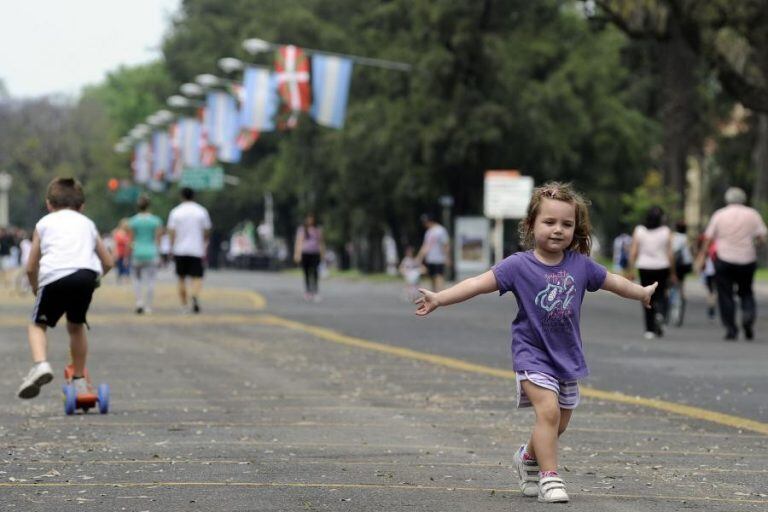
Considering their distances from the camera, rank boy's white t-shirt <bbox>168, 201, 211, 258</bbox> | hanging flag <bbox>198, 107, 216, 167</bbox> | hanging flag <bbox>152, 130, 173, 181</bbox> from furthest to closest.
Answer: hanging flag <bbox>152, 130, 173, 181</bbox>
hanging flag <bbox>198, 107, 216, 167</bbox>
boy's white t-shirt <bbox>168, 201, 211, 258</bbox>

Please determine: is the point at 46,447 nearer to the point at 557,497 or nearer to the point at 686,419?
the point at 557,497

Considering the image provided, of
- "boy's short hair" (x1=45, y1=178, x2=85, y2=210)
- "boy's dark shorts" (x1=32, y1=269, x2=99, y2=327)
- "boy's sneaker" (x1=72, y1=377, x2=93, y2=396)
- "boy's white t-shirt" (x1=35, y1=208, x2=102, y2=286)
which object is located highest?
"boy's short hair" (x1=45, y1=178, x2=85, y2=210)

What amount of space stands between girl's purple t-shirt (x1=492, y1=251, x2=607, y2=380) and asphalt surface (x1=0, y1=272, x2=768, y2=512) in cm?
57

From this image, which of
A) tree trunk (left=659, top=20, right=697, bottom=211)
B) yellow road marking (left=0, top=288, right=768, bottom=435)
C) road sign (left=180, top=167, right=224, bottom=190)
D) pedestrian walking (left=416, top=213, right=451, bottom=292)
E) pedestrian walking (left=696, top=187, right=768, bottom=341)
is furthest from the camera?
road sign (left=180, top=167, right=224, bottom=190)

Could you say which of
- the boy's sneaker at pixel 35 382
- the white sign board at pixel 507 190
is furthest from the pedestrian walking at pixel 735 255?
Result: the white sign board at pixel 507 190

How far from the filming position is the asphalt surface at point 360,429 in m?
7.64

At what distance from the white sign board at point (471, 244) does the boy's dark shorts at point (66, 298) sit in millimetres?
43185

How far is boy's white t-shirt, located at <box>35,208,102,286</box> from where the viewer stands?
1176 cm

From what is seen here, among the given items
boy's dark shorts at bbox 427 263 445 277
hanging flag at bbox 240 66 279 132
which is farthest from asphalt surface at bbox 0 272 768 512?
hanging flag at bbox 240 66 279 132

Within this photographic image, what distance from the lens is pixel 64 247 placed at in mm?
11805

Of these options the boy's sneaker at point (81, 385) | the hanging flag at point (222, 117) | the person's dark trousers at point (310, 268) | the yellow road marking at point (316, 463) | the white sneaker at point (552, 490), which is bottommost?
the person's dark trousers at point (310, 268)

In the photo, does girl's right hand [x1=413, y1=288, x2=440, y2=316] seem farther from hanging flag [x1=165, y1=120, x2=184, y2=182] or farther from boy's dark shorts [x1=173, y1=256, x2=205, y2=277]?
hanging flag [x1=165, y1=120, x2=184, y2=182]

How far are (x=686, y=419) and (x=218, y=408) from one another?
300 cm

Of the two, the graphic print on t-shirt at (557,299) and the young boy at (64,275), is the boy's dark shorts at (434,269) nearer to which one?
the young boy at (64,275)
